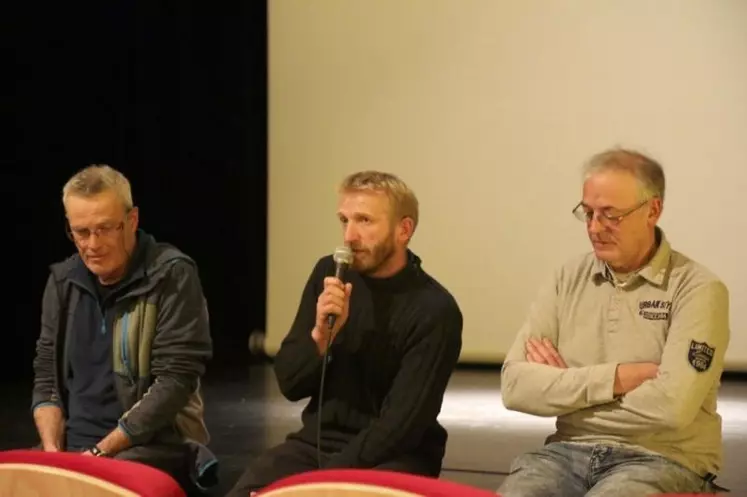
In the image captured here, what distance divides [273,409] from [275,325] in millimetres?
1072

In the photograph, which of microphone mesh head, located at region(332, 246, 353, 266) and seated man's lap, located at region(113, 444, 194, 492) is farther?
seated man's lap, located at region(113, 444, 194, 492)

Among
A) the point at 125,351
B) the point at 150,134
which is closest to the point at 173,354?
the point at 125,351

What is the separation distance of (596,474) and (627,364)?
27cm

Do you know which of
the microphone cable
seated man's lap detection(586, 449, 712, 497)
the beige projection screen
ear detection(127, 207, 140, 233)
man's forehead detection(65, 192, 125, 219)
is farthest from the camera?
the beige projection screen

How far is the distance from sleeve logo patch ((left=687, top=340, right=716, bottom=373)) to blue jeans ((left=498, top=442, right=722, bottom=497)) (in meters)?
0.23

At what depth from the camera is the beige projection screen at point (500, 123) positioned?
4766 millimetres

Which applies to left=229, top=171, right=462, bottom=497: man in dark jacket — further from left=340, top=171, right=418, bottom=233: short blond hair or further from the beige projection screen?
the beige projection screen

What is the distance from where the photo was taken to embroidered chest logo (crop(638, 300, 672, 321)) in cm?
227

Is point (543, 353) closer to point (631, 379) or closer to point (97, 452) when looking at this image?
point (631, 379)

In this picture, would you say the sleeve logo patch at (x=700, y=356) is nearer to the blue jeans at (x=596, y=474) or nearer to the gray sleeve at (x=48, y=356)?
the blue jeans at (x=596, y=474)

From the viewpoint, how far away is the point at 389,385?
2490 millimetres

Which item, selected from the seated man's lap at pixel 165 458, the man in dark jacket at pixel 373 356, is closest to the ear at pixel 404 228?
the man in dark jacket at pixel 373 356

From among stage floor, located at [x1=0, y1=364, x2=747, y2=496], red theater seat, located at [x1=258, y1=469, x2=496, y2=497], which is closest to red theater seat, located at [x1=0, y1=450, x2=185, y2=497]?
red theater seat, located at [x1=258, y1=469, x2=496, y2=497]

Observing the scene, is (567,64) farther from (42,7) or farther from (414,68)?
(42,7)
